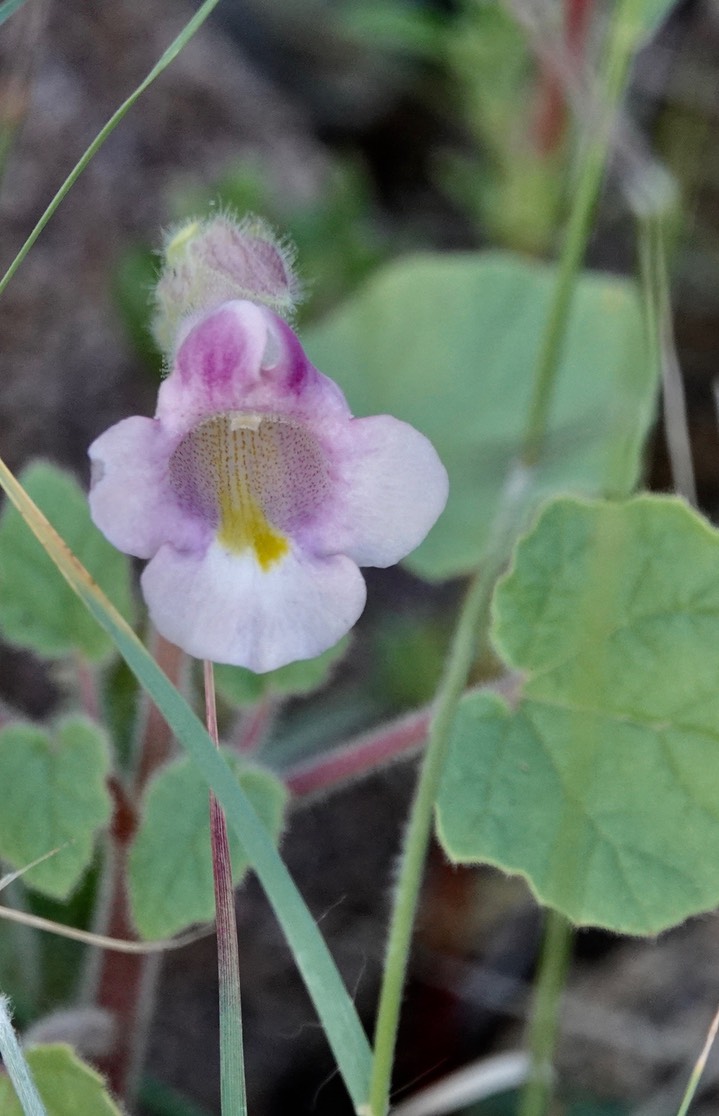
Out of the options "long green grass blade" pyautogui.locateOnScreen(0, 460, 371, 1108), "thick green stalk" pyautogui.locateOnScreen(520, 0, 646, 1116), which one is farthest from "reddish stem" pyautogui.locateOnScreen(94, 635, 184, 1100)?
"thick green stalk" pyautogui.locateOnScreen(520, 0, 646, 1116)

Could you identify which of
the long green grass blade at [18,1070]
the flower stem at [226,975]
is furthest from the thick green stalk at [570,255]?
the long green grass blade at [18,1070]

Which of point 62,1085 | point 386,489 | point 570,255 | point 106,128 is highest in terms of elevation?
point 106,128

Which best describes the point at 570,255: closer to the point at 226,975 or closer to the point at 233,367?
the point at 233,367

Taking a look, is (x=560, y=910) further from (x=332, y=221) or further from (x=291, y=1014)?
(x=332, y=221)

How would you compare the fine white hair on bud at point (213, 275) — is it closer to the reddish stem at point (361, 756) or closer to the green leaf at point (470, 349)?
the reddish stem at point (361, 756)

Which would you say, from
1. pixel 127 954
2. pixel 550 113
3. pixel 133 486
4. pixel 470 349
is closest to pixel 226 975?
pixel 133 486

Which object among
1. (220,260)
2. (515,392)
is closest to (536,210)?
(515,392)

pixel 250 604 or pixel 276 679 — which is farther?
pixel 276 679
